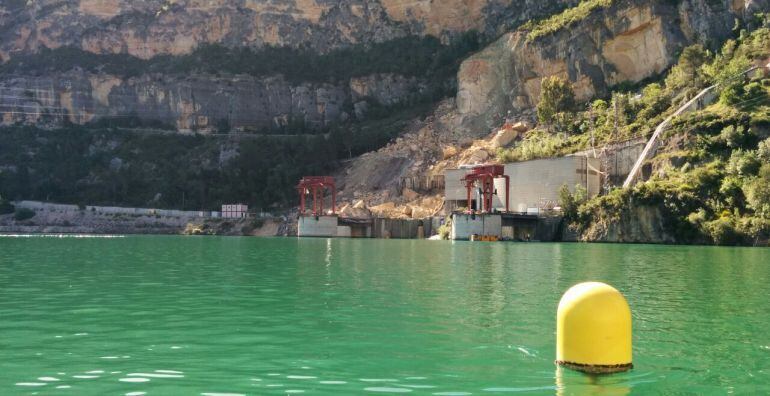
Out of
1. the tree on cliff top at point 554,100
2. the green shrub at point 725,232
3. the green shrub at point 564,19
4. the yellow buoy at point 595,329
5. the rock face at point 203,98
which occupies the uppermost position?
the green shrub at point 564,19

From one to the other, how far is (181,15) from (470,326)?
14525cm

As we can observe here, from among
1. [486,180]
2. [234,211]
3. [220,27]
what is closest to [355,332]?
[486,180]

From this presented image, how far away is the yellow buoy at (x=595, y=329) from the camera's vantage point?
13.1 m

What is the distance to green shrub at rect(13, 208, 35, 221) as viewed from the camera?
116375mm

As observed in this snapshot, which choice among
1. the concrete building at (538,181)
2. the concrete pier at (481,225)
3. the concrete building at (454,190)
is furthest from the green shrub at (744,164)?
the concrete building at (454,190)

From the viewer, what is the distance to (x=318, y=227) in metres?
97.7

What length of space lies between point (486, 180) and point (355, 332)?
67.9m

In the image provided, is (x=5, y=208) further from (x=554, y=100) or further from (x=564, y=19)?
(x=564, y=19)

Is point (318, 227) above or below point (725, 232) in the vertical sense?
above

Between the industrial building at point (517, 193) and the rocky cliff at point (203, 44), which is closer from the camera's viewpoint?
the industrial building at point (517, 193)

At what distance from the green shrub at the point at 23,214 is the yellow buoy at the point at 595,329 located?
115372 mm

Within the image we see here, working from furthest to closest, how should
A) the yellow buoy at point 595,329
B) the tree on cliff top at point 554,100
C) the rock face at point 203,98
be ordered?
the rock face at point 203,98
the tree on cliff top at point 554,100
the yellow buoy at point 595,329

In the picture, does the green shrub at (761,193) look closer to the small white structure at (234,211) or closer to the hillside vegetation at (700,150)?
the hillside vegetation at (700,150)

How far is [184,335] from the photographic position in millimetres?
18266
